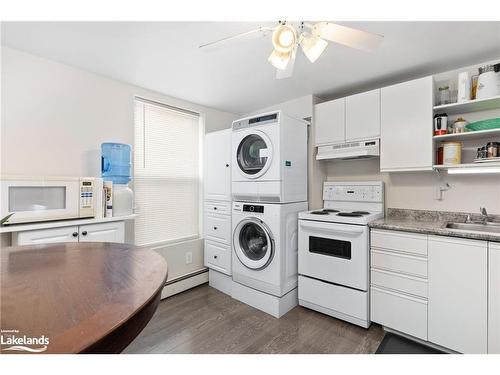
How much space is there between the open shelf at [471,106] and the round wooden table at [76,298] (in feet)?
8.08

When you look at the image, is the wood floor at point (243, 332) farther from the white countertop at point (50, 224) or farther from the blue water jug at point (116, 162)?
the blue water jug at point (116, 162)

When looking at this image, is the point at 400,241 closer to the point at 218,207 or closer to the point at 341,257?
the point at 341,257

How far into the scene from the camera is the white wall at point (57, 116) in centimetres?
183

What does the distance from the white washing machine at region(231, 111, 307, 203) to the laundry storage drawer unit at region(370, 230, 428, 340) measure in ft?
2.95

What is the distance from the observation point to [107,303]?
619mm

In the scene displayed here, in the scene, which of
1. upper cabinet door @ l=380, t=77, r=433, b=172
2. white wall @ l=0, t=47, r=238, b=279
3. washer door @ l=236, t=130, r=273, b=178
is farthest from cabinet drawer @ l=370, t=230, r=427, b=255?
white wall @ l=0, t=47, r=238, b=279

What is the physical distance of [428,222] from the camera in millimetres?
2201

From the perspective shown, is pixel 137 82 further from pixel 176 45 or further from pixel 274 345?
pixel 274 345

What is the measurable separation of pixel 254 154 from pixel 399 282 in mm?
1741

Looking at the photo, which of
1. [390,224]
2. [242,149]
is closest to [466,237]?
[390,224]

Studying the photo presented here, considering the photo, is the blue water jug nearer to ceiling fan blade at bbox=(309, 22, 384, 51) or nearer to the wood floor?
the wood floor

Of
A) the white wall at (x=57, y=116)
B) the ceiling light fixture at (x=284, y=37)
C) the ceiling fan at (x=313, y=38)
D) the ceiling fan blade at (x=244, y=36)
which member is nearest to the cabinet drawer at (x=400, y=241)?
the ceiling fan at (x=313, y=38)

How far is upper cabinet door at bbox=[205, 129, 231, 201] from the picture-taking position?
280cm
